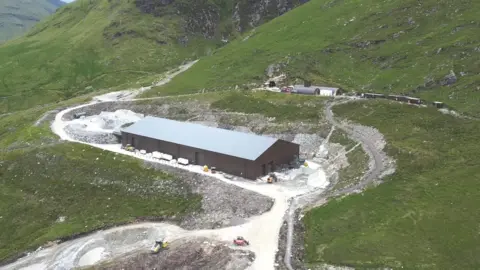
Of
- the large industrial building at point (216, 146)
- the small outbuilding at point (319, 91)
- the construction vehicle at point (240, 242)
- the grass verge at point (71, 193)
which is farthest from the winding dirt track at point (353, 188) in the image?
the small outbuilding at point (319, 91)

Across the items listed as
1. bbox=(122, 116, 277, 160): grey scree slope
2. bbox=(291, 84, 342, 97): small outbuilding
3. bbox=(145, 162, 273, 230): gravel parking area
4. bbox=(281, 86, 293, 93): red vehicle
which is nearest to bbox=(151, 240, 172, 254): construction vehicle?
bbox=(145, 162, 273, 230): gravel parking area

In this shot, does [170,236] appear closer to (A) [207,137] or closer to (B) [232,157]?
(B) [232,157]

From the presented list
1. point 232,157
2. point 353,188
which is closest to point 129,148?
point 232,157

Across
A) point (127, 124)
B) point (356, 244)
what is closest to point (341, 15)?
point (127, 124)

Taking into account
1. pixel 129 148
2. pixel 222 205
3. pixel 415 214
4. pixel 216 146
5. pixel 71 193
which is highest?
pixel 216 146

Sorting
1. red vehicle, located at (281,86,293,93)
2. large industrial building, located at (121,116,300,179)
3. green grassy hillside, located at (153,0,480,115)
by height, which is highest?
green grassy hillside, located at (153,0,480,115)

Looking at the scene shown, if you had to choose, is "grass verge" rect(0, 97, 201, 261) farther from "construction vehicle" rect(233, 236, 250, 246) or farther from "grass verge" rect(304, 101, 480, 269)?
"grass verge" rect(304, 101, 480, 269)

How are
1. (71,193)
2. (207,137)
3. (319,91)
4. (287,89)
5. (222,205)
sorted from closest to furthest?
(222,205) < (71,193) < (207,137) < (319,91) < (287,89)
